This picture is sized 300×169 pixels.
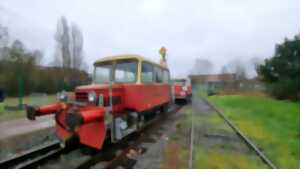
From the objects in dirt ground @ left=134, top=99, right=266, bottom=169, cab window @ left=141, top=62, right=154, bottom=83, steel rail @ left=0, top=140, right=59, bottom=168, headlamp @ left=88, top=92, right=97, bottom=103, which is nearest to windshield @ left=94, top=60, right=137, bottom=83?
cab window @ left=141, top=62, right=154, bottom=83

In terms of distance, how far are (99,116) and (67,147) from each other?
5.43ft

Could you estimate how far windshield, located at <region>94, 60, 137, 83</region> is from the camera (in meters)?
5.53

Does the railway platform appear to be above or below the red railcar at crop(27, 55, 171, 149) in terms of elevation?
below

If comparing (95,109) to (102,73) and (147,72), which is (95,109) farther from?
(147,72)

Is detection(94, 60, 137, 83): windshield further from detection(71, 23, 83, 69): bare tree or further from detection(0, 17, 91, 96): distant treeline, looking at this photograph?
detection(71, 23, 83, 69): bare tree

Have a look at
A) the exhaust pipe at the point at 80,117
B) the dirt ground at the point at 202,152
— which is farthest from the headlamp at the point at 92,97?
the dirt ground at the point at 202,152

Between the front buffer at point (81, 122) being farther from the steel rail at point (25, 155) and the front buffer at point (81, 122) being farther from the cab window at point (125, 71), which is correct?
the cab window at point (125, 71)

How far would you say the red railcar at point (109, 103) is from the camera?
13.0 ft

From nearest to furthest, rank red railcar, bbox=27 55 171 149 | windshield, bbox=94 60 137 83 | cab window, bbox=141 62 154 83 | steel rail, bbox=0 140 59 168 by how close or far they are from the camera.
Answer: steel rail, bbox=0 140 59 168 → red railcar, bbox=27 55 171 149 → windshield, bbox=94 60 137 83 → cab window, bbox=141 62 154 83

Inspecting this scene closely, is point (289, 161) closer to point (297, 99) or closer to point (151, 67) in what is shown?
point (151, 67)

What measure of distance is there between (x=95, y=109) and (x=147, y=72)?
251 cm

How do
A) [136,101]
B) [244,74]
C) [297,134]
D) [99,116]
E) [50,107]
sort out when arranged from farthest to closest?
[244,74] < [297,134] < [136,101] < [50,107] < [99,116]

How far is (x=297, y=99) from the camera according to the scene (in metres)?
14.9

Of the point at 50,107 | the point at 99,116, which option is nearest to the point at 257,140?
the point at 99,116
